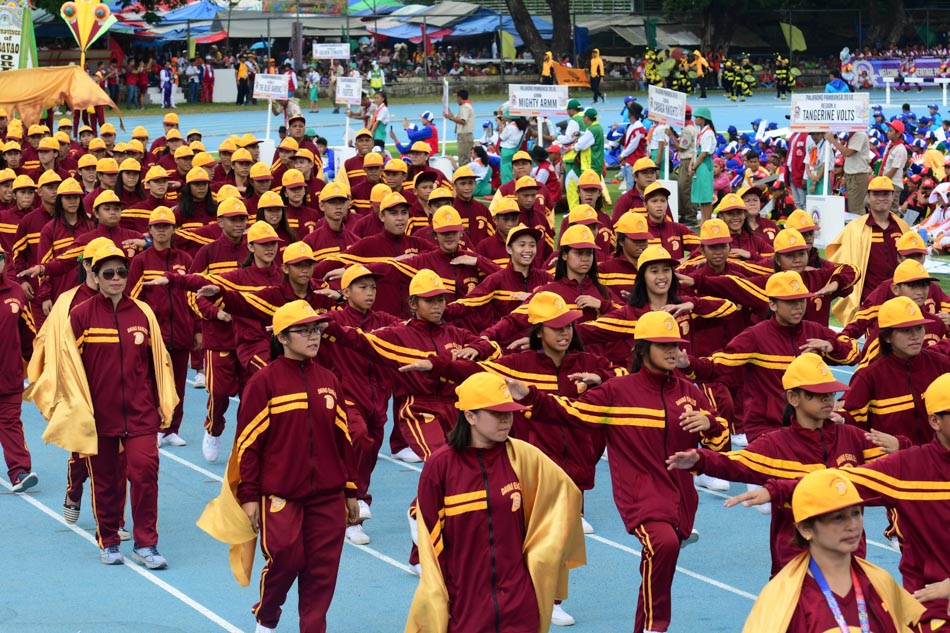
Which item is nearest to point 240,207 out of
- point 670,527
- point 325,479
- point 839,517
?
point 325,479

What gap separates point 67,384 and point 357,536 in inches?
91.3

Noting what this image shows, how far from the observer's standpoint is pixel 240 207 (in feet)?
43.2

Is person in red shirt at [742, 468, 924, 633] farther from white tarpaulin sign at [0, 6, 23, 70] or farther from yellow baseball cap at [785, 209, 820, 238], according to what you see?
white tarpaulin sign at [0, 6, 23, 70]

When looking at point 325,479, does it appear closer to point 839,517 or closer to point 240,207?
point 839,517

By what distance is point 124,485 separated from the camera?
417 inches

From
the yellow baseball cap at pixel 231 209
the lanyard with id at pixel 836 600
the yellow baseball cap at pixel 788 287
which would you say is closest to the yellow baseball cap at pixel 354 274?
the yellow baseball cap at pixel 231 209

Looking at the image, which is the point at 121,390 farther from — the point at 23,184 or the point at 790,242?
the point at 23,184

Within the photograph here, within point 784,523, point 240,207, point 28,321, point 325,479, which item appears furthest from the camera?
point 28,321

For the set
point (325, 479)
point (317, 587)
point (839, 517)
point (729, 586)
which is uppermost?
point (839, 517)

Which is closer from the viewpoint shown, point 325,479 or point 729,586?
point 325,479

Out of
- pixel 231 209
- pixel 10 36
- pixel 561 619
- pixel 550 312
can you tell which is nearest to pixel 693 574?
pixel 561 619

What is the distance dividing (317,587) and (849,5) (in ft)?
186

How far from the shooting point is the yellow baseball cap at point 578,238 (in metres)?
11.1

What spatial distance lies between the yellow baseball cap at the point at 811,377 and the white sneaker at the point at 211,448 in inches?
270
